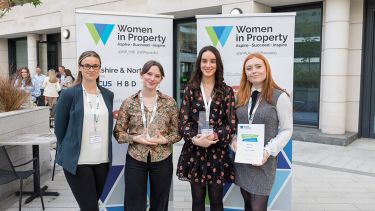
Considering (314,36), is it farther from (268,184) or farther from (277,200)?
(268,184)

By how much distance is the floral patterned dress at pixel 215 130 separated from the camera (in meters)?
2.89

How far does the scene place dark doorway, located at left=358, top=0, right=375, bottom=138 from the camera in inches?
323

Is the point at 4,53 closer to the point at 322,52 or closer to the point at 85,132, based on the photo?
the point at 322,52

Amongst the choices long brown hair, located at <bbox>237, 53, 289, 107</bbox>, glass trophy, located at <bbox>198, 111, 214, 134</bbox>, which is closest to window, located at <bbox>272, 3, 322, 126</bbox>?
long brown hair, located at <bbox>237, 53, 289, 107</bbox>

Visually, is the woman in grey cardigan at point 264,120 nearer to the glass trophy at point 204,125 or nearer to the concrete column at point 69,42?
the glass trophy at point 204,125

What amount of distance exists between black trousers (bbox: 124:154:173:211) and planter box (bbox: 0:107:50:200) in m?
2.45

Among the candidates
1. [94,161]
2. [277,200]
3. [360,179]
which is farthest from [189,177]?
[360,179]

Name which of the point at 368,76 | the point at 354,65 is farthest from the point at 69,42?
the point at 368,76

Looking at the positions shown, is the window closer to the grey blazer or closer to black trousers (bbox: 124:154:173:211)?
black trousers (bbox: 124:154:173:211)

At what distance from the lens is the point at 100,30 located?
141 inches

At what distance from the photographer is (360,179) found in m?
5.52

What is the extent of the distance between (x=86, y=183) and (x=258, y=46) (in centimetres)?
215

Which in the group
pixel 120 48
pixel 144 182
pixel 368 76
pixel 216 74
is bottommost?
pixel 144 182

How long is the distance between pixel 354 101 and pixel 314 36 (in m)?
1.92
